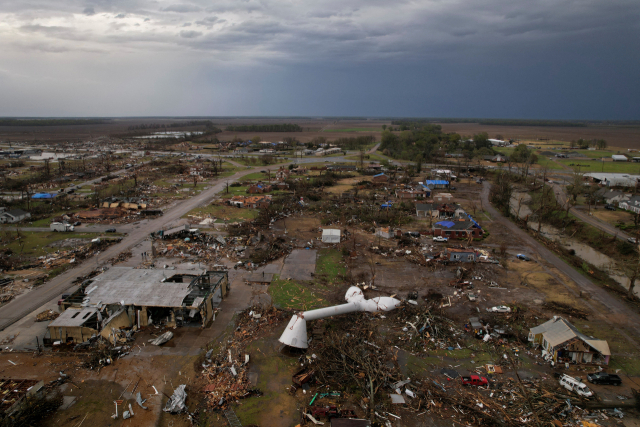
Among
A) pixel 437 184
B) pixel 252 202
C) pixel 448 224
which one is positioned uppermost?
pixel 437 184

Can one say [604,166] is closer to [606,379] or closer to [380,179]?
[380,179]

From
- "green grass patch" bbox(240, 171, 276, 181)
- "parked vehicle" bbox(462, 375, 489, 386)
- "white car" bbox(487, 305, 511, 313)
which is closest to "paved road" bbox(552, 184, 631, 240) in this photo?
"white car" bbox(487, 305, 511, 313)

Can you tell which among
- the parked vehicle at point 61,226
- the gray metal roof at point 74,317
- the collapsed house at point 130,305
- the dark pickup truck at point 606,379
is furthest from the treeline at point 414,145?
the gray metal roof at point 74,317

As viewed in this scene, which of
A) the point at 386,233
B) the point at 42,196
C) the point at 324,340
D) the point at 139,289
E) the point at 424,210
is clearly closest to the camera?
the point at 324,340

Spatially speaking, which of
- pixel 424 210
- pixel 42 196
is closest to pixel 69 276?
pixel 42 196

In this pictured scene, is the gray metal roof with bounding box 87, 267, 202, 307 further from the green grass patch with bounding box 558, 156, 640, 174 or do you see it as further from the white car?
the green grass patch with bounding box 558, 156, 640, 174

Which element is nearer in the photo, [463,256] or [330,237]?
[463,256]

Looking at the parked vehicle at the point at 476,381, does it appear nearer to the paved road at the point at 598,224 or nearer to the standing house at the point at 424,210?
the standing house at the point at 424,210

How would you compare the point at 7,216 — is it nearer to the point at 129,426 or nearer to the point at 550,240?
the point at 129,426
